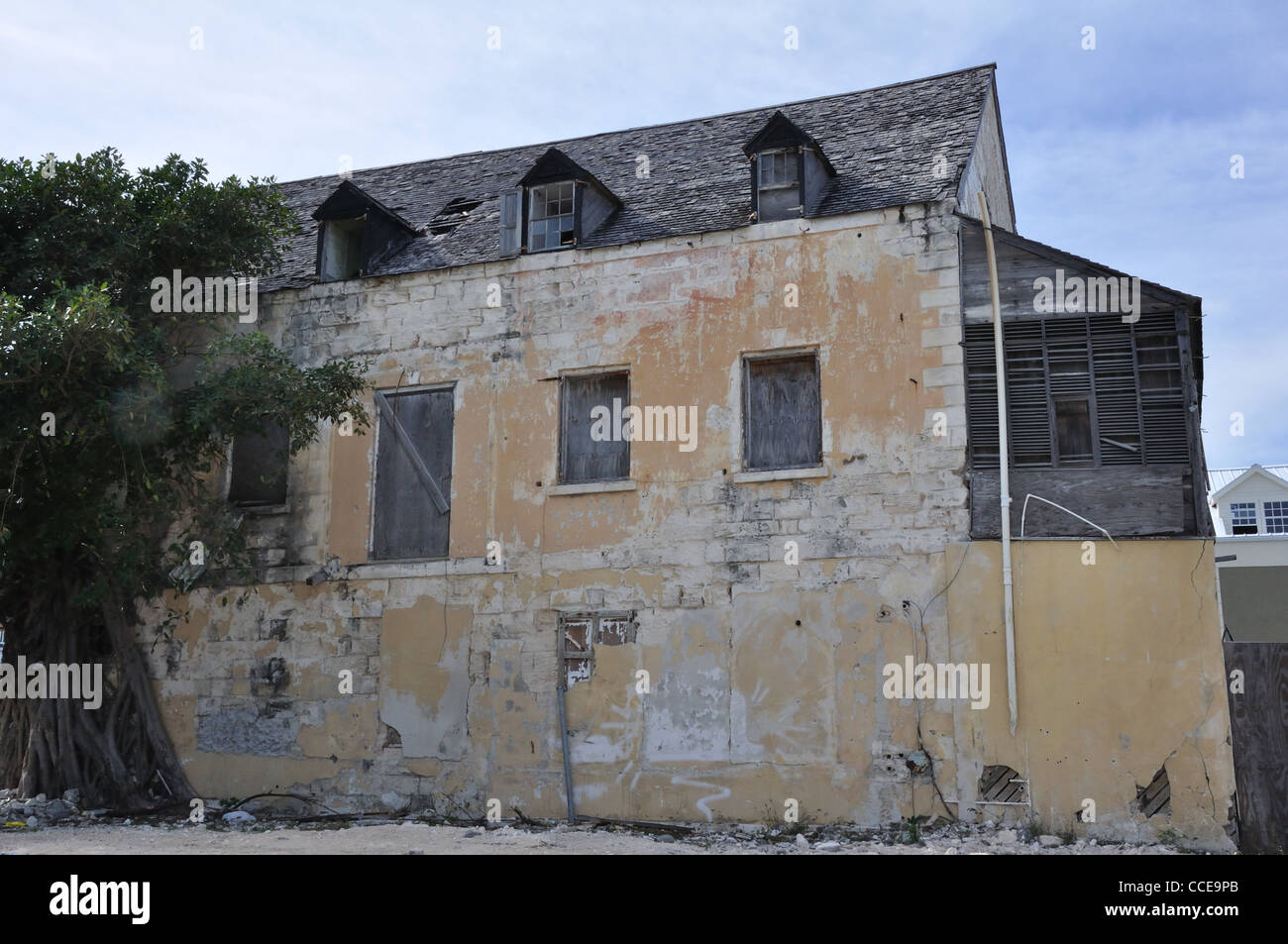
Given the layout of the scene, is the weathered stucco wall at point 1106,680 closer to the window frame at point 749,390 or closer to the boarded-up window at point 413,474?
the window frame at point 749,390

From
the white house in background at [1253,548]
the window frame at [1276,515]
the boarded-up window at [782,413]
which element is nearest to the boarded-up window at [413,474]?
the boarded-up window at [782,413]

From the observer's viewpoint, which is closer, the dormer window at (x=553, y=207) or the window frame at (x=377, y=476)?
the window frame at (x=377, y=476)

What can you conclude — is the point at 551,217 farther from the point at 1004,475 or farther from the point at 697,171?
the point at 1004,475

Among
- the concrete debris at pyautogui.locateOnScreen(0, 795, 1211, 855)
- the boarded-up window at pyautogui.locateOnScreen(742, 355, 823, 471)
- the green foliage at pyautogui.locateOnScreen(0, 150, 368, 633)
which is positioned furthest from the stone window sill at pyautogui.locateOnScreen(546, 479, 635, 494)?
the concrete debris at pyautogui.locateOnScreen(0, 795, 1211, 855)

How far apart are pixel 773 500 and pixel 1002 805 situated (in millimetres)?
3863

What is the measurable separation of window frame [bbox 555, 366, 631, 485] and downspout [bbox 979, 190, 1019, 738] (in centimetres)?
414

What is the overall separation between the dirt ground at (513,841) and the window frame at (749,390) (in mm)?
3828

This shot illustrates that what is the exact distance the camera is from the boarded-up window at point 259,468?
50.5 ft

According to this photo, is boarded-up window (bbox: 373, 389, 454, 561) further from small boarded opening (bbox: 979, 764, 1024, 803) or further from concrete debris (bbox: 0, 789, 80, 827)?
small boarded opening (bbox: 979, 764, 1024, 803)

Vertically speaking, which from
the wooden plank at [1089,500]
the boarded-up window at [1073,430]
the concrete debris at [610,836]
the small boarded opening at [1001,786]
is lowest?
the concrete debris at [610,836]

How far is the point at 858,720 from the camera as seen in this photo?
12328 mm

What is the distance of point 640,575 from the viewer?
13.5 m

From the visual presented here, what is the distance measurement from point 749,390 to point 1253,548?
2206 cm

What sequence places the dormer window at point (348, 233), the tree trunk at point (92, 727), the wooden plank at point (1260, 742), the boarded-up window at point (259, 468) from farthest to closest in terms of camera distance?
the dormer window at point (348, 233), the boarded-up window at point (259, 468), the tree trunk at point (92, 727), the wooden plank at point (1260, 742)
